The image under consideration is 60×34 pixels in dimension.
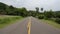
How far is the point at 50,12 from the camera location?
113 meters

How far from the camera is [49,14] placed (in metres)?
111

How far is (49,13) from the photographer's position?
113 metres

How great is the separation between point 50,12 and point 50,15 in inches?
106

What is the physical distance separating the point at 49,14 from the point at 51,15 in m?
1.96

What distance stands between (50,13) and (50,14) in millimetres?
736

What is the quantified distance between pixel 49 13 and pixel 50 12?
4.26 ft

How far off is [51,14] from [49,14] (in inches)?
72.5

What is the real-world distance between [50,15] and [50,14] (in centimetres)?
76

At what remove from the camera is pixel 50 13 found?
112m

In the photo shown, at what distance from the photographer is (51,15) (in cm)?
11238

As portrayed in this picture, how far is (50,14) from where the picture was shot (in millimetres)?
112062

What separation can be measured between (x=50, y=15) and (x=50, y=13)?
1.49 metres
